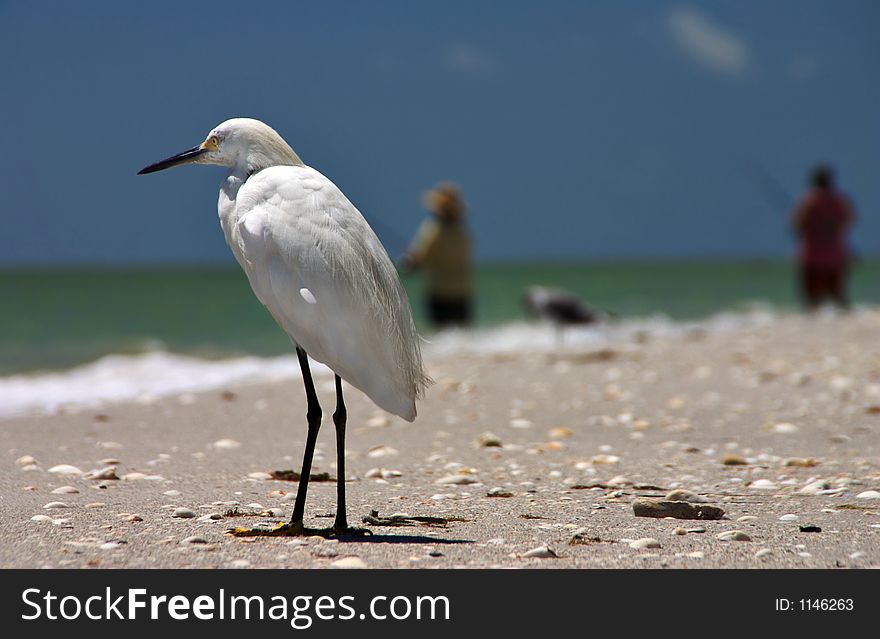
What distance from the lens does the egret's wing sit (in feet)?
13.4

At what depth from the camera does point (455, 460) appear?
611 centimetres

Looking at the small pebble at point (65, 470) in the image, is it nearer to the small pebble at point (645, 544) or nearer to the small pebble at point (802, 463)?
the small pebble at point (645, 544)

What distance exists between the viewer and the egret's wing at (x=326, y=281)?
4078 millimetres

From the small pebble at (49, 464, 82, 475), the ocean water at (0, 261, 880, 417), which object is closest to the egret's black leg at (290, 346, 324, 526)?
the small pebble at (49, 464, 82, 475)

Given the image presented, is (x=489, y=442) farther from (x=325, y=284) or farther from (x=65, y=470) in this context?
(x=325, y=284)

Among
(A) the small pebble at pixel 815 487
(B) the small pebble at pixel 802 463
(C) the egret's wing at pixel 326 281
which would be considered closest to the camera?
(C) the egret's wing at pixel 326 281

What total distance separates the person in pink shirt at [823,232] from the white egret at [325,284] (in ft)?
45.9

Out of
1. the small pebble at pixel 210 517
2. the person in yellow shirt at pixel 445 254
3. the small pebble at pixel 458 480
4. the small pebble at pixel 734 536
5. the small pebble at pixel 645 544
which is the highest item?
the person in yellow shirt at pixel 445 254

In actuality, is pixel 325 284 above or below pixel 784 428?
above

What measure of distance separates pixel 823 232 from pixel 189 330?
11641 millimetres

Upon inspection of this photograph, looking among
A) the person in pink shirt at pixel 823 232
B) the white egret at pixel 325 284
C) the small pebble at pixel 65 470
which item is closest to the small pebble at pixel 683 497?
the white egret at pixel 325 284

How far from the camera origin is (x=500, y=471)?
227 inches

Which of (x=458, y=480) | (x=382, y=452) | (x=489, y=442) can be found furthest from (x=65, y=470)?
(x=489, y=442)

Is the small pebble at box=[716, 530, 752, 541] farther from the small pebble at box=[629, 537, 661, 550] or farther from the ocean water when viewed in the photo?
the ocean water
